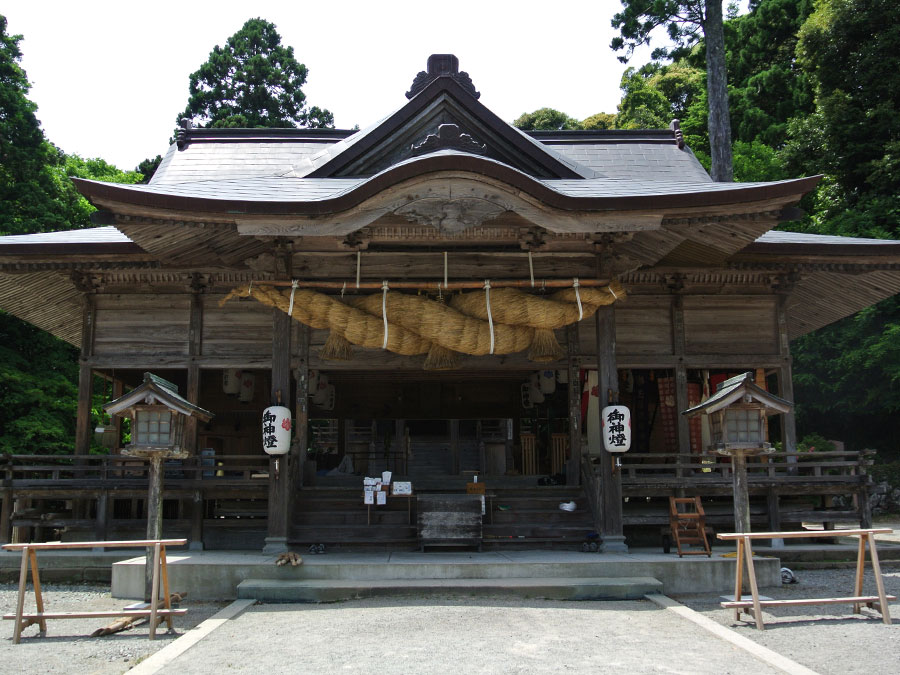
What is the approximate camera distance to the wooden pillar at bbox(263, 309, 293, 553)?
923 cm

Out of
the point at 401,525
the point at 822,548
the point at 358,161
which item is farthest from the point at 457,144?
the point at 822,548

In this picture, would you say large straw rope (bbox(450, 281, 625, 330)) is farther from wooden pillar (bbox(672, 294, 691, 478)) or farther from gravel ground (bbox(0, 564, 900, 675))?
gravel ground (bbox(0, 564, 900, 675))

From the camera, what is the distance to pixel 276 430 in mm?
9188

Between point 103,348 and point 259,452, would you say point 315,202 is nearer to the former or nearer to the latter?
point 103,348

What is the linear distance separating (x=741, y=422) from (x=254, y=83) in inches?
1227

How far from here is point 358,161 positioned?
11.0 meters

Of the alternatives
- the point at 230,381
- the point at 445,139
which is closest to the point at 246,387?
the point at 230,381

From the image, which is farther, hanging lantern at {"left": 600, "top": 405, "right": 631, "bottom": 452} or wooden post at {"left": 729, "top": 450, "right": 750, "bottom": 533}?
hanging lantern at {"left": 600, "top": 405, "right": 631, "bottom": 452}

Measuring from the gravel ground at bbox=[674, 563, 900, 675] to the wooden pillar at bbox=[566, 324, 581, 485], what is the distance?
2.84 metres

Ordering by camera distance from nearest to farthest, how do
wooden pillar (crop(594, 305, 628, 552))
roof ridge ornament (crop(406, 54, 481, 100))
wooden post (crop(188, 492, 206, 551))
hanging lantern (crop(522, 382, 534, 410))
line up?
wooden pillar (crop(594, 305, 628, 552)) < wooden post (crop(188, 492, 206, 551)) < roof ridge ornament (crop(406, 54, 481, 100)) < hanging lantern (crop(522, 382, 534, 410))

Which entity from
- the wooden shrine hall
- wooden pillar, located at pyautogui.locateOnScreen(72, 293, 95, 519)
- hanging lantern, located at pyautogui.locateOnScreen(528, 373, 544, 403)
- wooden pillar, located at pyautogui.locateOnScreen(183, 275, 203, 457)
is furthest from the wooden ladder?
wooden pillar, located at pyautogui.locateOnScreen(72, 293, 95, 519)

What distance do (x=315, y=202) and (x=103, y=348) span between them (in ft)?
14.5

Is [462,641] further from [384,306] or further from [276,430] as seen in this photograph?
[384,306]

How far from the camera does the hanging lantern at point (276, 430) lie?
30.2 ft
